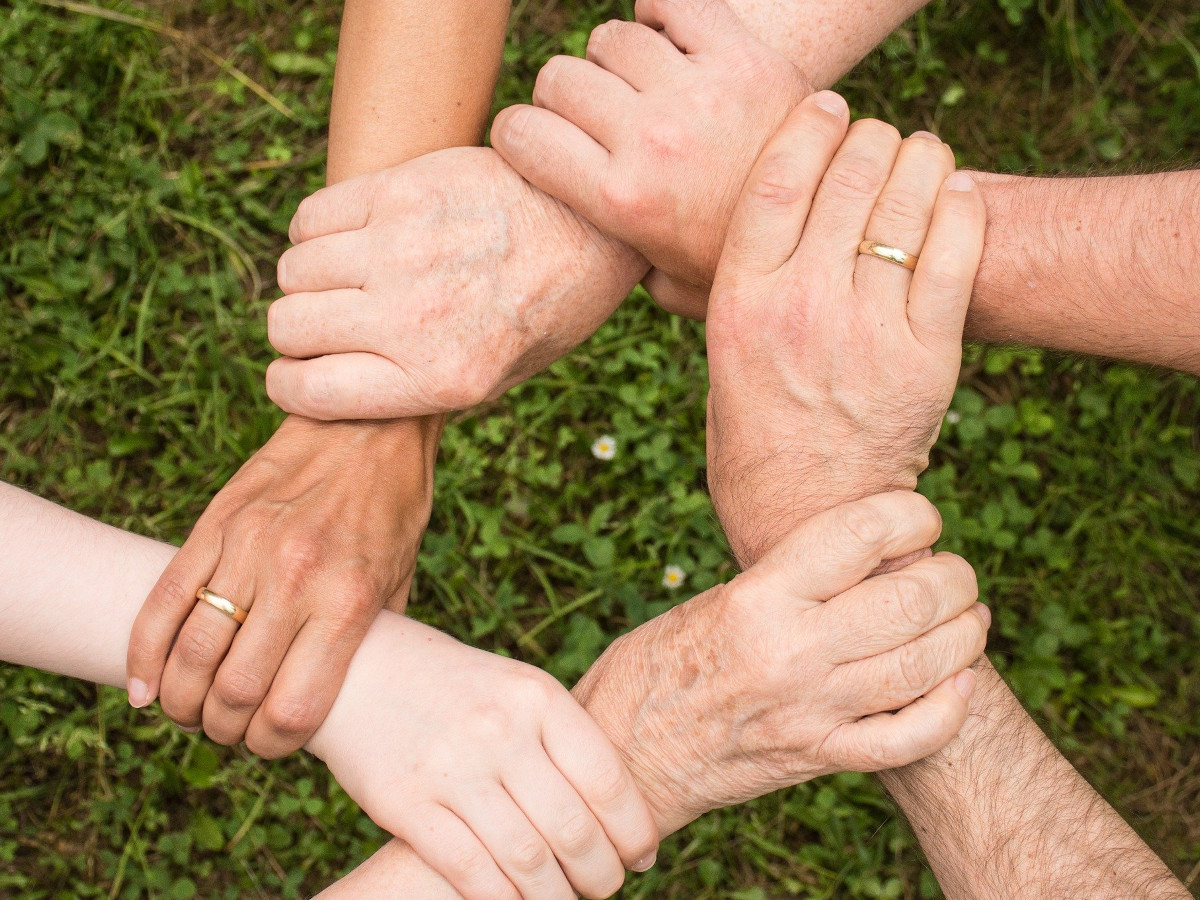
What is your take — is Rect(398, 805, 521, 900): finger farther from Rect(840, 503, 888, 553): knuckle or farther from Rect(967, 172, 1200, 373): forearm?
Rect(967, 172, 1200, 373): forearm

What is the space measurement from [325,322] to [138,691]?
0.91m

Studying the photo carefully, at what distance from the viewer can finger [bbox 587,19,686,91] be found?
2.12 m

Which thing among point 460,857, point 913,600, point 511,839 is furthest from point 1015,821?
point 460,857

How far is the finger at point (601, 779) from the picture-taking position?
6.45 feet

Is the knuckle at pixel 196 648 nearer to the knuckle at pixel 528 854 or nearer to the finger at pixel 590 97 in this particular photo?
the knuckle at pixel 528 854

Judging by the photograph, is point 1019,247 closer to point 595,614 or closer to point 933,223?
point 933,223

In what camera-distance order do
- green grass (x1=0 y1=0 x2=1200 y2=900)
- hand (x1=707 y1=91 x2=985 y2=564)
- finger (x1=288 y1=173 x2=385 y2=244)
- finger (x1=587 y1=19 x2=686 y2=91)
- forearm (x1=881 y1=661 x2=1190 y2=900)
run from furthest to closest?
green grass (x1=0 y1=0 x2=1200 y2=900)
finger (x1=288 y1=173 x2=385 y2=244)
finger (x1=587 y1=19 x2=686 y2=91)
hand (x1=707 y1=91 x2=985 y2=564)
forearm (x1=881 y1=661 x2=1190 y2=900)

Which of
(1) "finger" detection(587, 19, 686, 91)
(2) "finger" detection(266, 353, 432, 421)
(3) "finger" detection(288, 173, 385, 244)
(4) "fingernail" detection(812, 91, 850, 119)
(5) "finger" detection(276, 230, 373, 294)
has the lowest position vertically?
(2) "finger" detection(266, 353, 432, 421)

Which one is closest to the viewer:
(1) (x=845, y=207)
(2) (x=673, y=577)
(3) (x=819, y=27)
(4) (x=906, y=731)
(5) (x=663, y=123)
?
(4) (x=906, y=731)

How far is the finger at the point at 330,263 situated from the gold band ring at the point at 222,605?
73cm

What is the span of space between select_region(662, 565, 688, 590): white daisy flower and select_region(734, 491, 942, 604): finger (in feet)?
4.16

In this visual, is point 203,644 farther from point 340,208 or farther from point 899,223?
point 899,223

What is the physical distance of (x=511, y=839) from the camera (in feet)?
6.29

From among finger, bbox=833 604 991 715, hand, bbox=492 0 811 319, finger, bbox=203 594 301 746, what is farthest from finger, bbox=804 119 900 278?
finger, bbox=203 594 301 746
